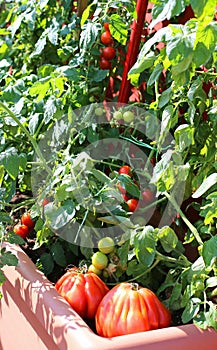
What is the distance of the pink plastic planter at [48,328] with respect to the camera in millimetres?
1337

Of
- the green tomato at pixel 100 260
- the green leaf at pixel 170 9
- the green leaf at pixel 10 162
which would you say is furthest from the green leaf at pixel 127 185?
the green leaf at pixel 170 9

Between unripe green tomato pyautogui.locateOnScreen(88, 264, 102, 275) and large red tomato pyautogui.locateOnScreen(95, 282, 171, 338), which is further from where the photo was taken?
unripe green tomato pyautogui.locateOnScreen(88, 264, 102, 275)

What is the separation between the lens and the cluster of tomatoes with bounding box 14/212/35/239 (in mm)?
1916

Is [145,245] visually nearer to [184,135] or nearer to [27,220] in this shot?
[184,135]

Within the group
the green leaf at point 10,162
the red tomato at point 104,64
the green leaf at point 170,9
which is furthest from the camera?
the red tomato at point 104,64

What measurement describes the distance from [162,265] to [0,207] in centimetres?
39

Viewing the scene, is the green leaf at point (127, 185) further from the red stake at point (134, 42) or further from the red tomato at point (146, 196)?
the red stake at point (134, 42)

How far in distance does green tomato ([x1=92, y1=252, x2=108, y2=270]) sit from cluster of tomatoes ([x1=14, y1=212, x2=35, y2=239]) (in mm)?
360

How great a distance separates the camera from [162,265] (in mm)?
1693

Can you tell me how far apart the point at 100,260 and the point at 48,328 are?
20 cm

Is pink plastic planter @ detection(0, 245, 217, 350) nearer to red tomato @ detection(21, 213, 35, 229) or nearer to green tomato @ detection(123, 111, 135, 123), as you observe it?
red tomato @ detection(21, 213, 35, 229)

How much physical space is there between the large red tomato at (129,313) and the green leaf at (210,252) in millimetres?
169

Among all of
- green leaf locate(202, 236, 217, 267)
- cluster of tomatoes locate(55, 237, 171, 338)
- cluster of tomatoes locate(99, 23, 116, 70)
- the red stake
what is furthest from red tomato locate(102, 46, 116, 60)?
green leaf locate(202, 236, 217, 267)

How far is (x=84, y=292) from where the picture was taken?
1.54 m
